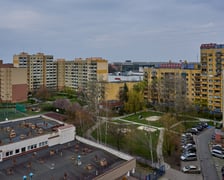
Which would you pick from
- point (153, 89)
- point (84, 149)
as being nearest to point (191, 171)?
point (84, 149)

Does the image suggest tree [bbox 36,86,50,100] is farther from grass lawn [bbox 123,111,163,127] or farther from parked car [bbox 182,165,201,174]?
parked car [bbox 182,165,201,174]

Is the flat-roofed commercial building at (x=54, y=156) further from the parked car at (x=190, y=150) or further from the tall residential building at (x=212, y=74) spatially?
the tall residential building at (x=212, y=74)

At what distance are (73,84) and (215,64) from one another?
103ft

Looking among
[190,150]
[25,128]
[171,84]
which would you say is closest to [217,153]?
[190,150]

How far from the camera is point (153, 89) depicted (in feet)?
129

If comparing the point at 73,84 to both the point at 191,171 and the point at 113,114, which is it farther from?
the point at 191,171

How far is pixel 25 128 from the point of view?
17547 millimetres

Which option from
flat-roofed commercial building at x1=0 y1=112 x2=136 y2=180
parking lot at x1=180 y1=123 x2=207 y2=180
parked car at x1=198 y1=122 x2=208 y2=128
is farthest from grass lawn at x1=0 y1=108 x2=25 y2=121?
parked car at x1=198 y1=122 x2=208 y2=128

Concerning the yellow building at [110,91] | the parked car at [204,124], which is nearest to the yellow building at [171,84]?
the yellow building at [110,91]

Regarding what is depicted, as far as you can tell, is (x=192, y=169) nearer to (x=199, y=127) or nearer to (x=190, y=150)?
(x=190, y=150)

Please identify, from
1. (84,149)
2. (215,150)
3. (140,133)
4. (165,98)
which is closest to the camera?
(84,149)

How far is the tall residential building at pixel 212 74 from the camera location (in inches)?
1271

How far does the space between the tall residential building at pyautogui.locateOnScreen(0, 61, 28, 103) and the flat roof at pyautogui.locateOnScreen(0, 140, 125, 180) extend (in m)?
32.2

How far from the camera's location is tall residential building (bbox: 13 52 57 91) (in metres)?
51.9
